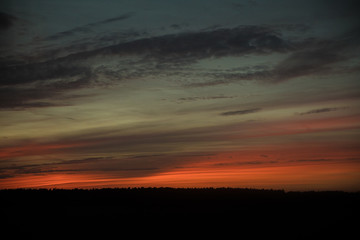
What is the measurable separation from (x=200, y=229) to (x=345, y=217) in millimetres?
11139

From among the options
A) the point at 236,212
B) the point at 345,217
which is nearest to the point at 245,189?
the point at 236,212

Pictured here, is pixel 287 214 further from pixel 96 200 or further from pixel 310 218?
pixel 96 200

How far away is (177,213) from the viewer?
30.2m

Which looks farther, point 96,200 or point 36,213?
point 96,200

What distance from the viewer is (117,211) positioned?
30812 mm

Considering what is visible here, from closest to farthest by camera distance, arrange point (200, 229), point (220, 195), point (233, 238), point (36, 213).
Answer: point (233, 238), point (200, 229), point (36, 213), point (220, 195)

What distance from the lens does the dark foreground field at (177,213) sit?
25141 mm

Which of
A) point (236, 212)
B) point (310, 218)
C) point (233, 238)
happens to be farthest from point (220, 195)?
point (233, 238)

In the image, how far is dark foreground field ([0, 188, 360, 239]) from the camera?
25.1 m

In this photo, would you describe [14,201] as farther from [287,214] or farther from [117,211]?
[287,214]

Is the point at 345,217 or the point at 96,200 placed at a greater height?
the point at 96,200

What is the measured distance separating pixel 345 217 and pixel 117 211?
1761cm

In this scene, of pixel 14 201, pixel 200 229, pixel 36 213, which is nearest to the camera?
pixel 200 229

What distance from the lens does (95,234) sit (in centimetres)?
2472
